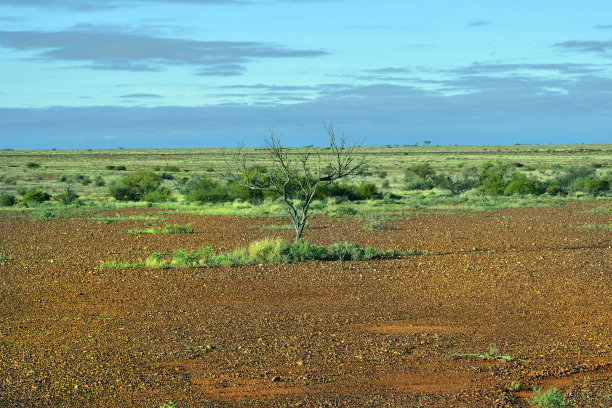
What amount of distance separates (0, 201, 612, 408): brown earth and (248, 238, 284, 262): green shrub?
0.52 metres

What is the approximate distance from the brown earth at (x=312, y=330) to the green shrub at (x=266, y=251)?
52 centimetres

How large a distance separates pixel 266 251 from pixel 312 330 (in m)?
7.20

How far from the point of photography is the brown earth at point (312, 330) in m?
7.73

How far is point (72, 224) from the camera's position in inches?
1064

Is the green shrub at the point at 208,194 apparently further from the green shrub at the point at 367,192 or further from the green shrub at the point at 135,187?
the green shrub at the point at 367,192

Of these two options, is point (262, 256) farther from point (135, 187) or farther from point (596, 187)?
point (596, 187)

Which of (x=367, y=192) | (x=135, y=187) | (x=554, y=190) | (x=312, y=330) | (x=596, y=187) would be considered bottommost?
(x=312, y=330)

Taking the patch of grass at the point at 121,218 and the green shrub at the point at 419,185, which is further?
the green shrub at the point at 419,185

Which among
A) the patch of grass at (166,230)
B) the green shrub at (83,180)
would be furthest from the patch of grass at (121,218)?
the green shrub at (83,180)

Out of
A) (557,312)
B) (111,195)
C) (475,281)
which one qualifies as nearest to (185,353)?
(557,312)

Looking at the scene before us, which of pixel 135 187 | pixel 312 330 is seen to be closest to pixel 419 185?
pixel 135 187

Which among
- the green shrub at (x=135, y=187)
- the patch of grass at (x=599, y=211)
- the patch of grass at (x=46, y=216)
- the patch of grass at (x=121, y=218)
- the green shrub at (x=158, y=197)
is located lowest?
the patch of grass at (x=599, y=211)

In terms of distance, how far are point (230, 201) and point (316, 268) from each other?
2301 cm

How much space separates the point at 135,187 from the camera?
143 feet
